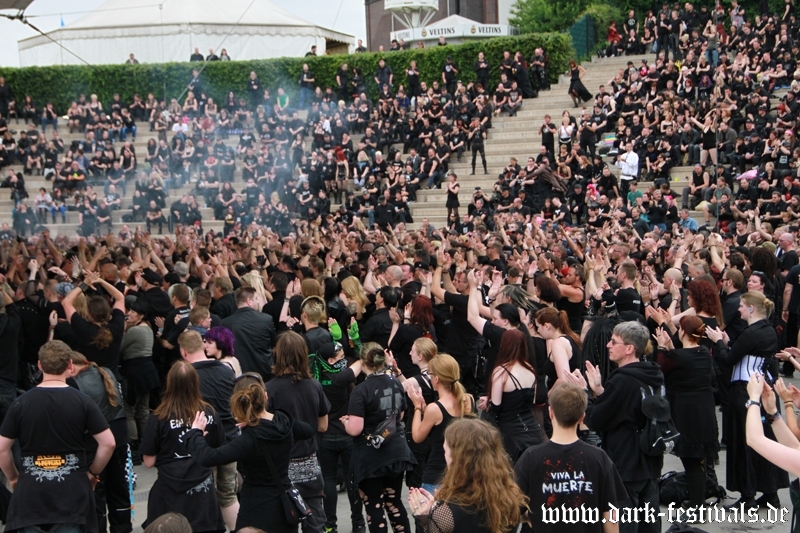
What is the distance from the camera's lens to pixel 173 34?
34.2m

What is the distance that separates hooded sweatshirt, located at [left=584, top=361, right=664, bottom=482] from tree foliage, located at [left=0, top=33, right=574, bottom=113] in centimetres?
2273

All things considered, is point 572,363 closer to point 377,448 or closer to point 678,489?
point 678,489

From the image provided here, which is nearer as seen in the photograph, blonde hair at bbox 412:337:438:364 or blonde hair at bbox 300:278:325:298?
blonde hair at bbox 412:337:438:364

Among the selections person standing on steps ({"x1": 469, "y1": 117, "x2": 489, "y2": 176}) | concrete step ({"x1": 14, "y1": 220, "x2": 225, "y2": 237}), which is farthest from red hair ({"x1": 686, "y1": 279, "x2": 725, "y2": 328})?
concrete step ({"x1": 14, "y1": 220, "x2": 225, "y2": 237})

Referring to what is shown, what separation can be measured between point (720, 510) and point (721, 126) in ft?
48.0

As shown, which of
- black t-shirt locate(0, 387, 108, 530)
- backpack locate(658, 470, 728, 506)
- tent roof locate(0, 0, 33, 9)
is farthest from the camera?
tent roof locate(0, 0, 33, 9)

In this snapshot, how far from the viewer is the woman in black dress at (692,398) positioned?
6.72 meters

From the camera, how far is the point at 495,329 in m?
6.81

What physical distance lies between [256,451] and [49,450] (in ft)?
3.86

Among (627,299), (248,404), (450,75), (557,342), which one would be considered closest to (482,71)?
(450,75)

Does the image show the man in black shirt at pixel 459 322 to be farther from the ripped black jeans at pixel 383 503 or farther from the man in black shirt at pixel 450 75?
the man in black shirt at pixel 450 75

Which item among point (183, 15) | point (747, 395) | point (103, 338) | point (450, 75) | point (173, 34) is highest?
point (183, 15)

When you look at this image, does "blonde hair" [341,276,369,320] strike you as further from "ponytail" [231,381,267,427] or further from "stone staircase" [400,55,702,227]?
"stone staircase" [400,55,702,227]

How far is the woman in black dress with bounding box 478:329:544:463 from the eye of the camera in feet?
20.0
